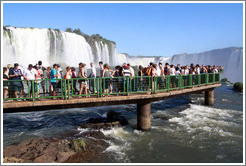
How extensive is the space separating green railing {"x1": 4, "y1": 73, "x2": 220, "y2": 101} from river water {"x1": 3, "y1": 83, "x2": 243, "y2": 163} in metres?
2.20

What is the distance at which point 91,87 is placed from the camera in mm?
10398

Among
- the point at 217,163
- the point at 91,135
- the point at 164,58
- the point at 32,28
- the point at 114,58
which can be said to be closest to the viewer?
the point at 217,163

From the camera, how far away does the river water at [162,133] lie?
8414 millimetres

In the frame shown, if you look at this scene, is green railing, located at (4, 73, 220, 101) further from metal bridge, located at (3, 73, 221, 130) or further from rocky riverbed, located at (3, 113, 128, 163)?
rocky riverbed, located at (3, 113, 128, 163)

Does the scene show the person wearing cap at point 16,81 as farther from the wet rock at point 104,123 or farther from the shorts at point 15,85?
the wet rock at point 104,123

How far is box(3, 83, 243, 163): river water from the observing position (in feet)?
27.6

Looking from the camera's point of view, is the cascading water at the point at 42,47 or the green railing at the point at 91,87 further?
the cascading water at the point at 42,47

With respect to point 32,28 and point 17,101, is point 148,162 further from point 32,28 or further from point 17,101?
point 32,28

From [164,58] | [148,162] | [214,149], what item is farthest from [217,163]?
[164,58]

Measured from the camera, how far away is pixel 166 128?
12016 mm

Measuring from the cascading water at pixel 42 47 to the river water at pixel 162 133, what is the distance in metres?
→ 22.3

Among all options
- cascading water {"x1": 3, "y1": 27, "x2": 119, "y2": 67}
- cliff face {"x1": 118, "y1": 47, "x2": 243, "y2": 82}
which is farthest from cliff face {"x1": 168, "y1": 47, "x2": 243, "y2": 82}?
cascading water {"x1": 3, "y1": 27, "x2": 119, "y2": 67}

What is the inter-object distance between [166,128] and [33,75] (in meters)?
7.59

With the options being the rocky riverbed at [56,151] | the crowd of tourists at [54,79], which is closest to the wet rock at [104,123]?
the rocky riverbed at [56,151]
